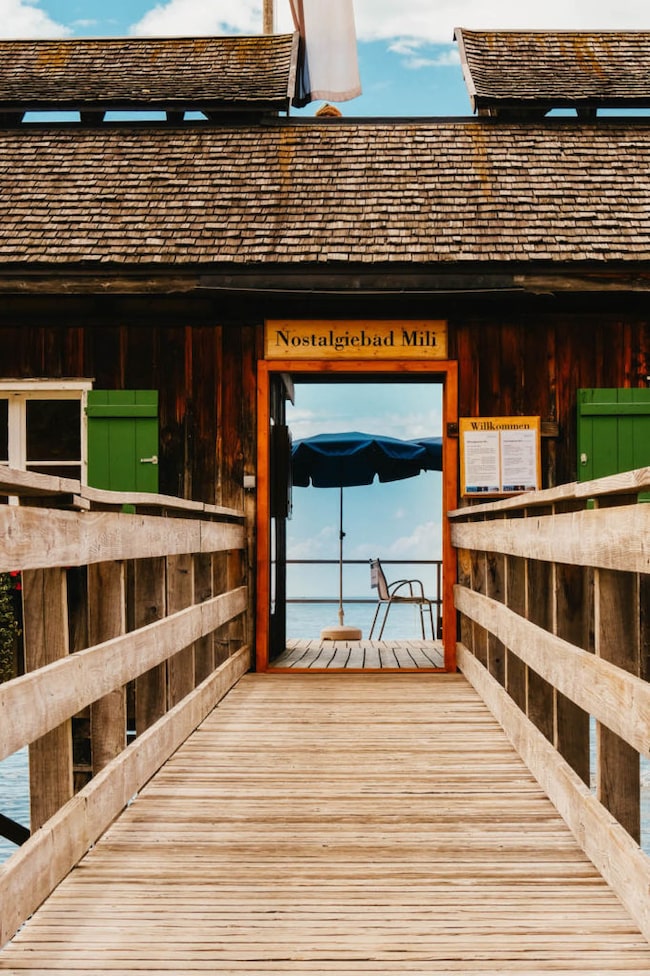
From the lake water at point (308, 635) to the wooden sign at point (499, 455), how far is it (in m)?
2.75

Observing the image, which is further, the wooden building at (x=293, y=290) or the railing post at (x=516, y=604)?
the wooden building at (x=293, y=290)

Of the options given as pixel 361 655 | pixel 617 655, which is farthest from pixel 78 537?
pixel 361 655

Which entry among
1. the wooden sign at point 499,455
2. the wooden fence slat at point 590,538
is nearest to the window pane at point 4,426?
the wooden sign at point 499,455

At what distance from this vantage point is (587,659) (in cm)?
325

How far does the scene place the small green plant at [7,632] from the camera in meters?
7.57

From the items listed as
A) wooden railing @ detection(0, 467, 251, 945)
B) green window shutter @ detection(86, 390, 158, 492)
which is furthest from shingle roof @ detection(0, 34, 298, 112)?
wooden railing @ detection(0, 467, 251, 945)

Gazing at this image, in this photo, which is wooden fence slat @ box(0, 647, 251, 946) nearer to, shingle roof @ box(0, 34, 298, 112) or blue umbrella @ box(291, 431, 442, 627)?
shingle roof @ box(0, 34, 298, 112)

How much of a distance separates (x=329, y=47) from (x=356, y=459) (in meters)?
4.54

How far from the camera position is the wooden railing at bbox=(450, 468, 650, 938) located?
2762 millimetres

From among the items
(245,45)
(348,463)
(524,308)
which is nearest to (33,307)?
(524,308)

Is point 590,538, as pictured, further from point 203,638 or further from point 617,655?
point 203,638

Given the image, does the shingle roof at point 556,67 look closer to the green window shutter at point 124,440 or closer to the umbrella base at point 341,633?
the green window shutter at point 124,440

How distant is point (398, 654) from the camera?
33.3ft

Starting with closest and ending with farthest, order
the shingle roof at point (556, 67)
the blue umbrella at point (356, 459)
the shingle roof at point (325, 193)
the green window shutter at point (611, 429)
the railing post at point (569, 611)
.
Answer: the railing post at point (569, 611) → the green window shutter at point (611, 429) → the shingle roof at point (325, 193) → the shingle roof at point (556, 67) → the blue umbrella at point (356, 459)
